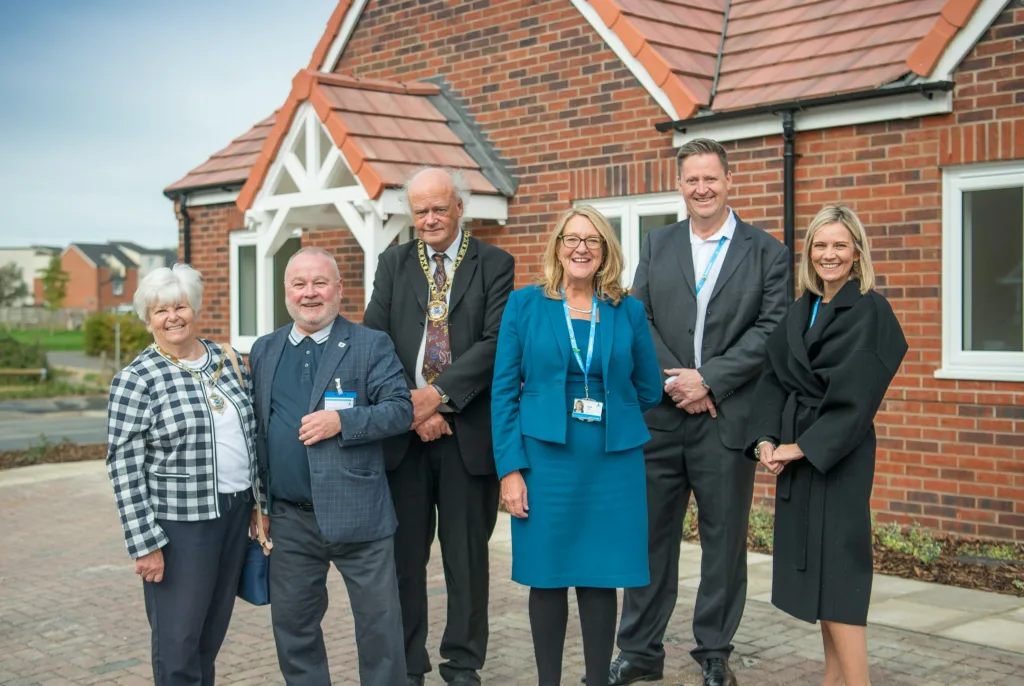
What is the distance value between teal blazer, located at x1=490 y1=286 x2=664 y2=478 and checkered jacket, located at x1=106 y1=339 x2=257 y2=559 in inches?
41.8

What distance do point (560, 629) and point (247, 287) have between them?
30.7 ft

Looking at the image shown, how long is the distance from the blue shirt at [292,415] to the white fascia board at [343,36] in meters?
7.65

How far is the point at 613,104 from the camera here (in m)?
8.96

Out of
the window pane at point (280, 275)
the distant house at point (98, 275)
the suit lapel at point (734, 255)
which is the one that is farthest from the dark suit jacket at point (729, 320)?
the distant house at point (98, 275)

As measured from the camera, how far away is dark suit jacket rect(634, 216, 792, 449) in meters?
4.80

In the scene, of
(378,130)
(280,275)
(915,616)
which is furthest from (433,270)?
(280,275)

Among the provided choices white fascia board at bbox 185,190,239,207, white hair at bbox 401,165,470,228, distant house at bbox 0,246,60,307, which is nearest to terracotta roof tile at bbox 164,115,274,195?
white fascia board at bbox 185,190,239,207

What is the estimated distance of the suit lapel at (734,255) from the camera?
489cm

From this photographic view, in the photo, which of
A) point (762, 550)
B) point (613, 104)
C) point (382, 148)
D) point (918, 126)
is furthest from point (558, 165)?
point (762, 550)

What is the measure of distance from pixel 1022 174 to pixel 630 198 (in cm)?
296

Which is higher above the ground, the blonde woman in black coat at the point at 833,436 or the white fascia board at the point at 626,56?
the white fascia board at the point at 626,56

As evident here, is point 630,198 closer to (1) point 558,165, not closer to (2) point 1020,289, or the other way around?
(1) point 558,165

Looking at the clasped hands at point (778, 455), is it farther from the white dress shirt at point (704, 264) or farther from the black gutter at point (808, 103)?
the black gutter at point (808, 103)

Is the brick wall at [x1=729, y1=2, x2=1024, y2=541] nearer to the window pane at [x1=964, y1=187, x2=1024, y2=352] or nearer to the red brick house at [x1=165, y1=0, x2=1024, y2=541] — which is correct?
the red brick house at [x1=165, y1=0, x2=1024, y2=541]
